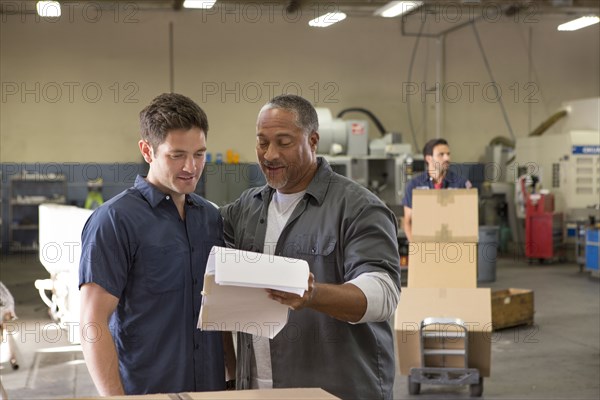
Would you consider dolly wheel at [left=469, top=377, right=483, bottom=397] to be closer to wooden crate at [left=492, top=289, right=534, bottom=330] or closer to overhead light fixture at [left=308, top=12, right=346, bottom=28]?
wooden crate at [left=492, top=289, right=534, bottom=330]

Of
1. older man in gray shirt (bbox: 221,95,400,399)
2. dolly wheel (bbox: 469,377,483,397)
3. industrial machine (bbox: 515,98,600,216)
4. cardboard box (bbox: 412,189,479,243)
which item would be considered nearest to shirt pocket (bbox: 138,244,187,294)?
older man in gray shirt (bbox: 221,95,400,399)

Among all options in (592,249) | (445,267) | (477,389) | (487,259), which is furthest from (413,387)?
(592,249)

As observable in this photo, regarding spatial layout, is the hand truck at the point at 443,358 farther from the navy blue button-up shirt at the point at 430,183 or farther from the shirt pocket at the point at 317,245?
the shirt pocket at the point at 317,245

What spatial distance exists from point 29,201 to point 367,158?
4.89 metres

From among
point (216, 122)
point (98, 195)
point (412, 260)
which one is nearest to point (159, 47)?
point (216, 122)

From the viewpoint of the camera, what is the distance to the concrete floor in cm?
445

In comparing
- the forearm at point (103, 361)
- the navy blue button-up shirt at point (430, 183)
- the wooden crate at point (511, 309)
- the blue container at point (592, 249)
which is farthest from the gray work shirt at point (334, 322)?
the blue container at point (592, 249)

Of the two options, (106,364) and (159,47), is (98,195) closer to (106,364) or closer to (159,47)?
(159,47)

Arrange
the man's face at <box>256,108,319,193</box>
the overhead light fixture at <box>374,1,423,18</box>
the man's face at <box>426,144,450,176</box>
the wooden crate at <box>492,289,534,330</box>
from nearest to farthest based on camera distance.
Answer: the man's face at <box>256,108,319,193</box>
the man's face at <box>426,144,450,176</box>
the wooden crate at <box>492,289,534,330</box>
the overhead light fixture at <box>374,1,423,18</box>

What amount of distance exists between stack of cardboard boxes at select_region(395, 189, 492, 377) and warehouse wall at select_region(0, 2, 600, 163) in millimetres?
7449

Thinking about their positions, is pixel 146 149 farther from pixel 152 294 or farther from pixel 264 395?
pixel 264 395

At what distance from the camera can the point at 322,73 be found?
1169 cm

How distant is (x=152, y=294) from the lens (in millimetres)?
1753

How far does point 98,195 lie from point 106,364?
9.26 m
